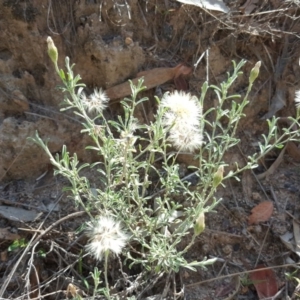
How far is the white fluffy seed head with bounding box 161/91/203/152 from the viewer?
2074 millimetres

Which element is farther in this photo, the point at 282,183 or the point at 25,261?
the point at 282,183

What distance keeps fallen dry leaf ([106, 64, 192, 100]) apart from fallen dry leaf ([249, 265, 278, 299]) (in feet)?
3.85

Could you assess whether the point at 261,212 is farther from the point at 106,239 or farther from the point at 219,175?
the point at 106,239

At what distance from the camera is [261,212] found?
2.80m

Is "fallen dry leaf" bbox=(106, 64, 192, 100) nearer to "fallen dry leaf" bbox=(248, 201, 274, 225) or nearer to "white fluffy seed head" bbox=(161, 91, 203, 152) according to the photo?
"white fluffy seed head" bbox=(161, 91, 203, 152)

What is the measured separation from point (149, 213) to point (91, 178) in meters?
0.43

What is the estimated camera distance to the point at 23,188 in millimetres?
2756

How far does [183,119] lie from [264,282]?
3.52 ft

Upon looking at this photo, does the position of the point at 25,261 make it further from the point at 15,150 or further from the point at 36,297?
the point at 15,150

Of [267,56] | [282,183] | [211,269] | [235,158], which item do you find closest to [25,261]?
[211,269]

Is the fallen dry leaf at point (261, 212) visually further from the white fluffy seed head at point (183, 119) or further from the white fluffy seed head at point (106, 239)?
the white fluffy seed head at point (106, 239)

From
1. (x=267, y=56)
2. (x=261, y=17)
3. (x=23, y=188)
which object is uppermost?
(x=261, y=17)

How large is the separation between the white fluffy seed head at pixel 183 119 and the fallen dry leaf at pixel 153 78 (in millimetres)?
700

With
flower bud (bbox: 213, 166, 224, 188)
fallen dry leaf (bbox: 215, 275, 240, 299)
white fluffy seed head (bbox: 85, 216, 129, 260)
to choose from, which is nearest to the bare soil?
fallen dry leaf (bbox: 215, 275, 240, 299)
